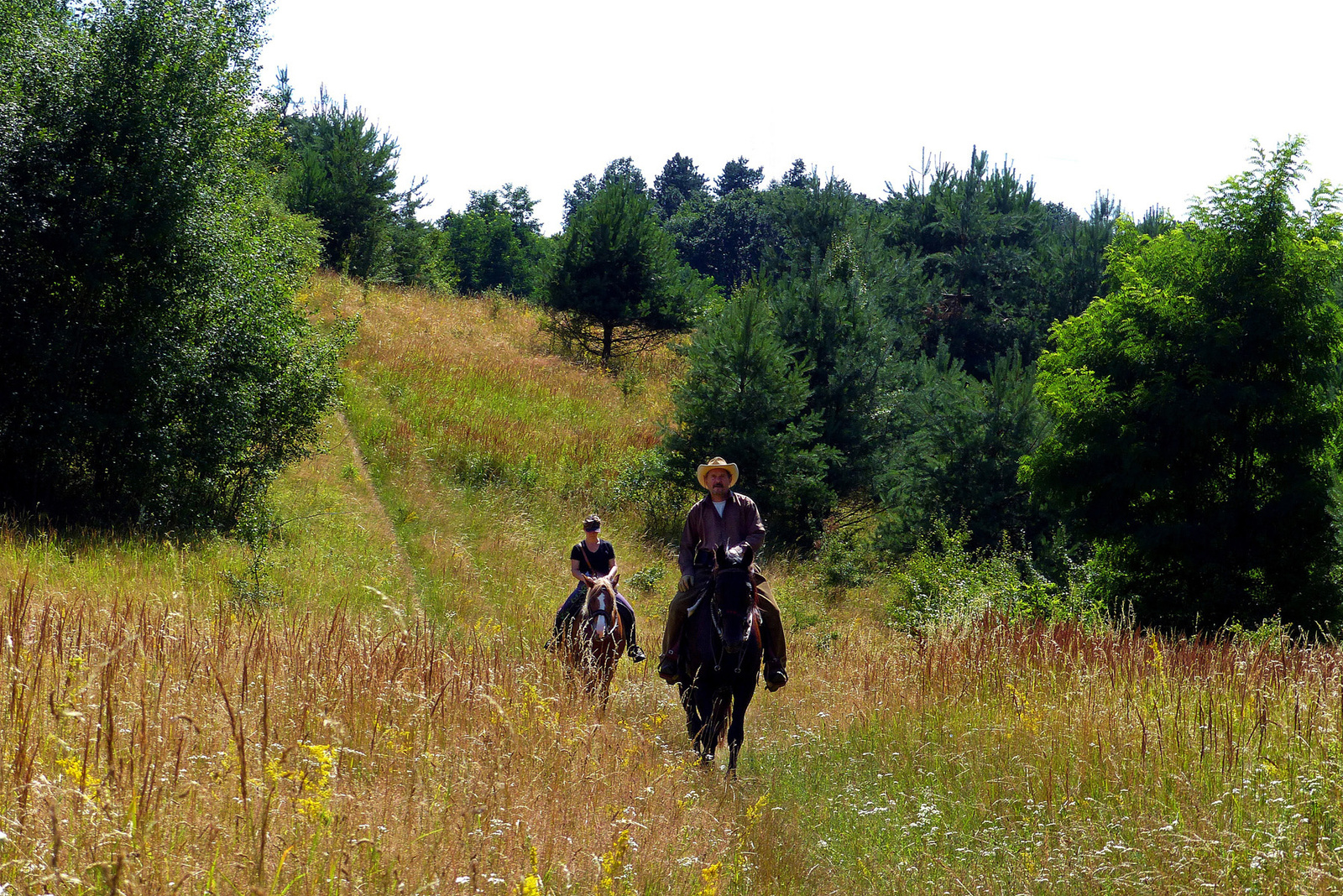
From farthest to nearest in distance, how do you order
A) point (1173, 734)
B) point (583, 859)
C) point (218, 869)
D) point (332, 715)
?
point (1173, 734) → point (332, 715) → point (583, 859) → point (218, 869)

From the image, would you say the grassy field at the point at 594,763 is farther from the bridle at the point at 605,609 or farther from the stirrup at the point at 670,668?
the bridle at the point at 605,609

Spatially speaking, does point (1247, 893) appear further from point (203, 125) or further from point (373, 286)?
point (373, 286)

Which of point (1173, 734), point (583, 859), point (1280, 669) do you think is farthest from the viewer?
point (1280, 669)

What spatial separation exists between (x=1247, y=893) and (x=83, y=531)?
13.8 m

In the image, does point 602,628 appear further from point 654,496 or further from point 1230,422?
point 654,496

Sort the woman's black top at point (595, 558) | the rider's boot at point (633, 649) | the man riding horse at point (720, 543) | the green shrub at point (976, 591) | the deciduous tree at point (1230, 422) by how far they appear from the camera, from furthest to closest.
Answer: the deciduous tree at point (1230, 422) → the green shrub at point (976, 591) → the woman's black top at point (595, 558) → the rider's boot at point (633, 649) → the man riding horse at point (720, 543)

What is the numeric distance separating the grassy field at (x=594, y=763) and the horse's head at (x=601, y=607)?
2.30ft

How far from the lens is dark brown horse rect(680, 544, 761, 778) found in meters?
7.79

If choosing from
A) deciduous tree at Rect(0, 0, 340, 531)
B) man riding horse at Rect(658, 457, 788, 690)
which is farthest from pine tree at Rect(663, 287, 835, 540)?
man riding horse at Rect(658, 457, 788, 690)

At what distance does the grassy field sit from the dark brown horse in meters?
0.43

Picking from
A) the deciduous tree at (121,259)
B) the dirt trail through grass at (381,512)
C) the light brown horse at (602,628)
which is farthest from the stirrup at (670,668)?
the deciduous tree at (121,259)

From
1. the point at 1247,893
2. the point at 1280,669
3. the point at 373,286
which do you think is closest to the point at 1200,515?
the point at 1280,669

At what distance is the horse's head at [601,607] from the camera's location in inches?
374

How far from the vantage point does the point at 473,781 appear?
4500 millimetres
